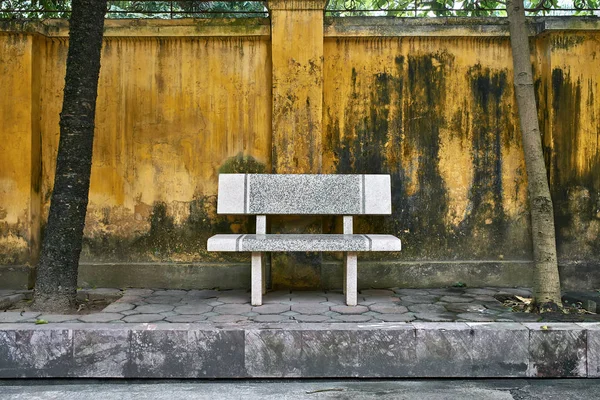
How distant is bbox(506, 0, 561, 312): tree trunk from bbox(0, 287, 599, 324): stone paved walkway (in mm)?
345

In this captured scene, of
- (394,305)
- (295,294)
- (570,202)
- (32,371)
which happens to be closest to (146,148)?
(295,294)

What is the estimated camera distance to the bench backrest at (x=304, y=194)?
18.8ft

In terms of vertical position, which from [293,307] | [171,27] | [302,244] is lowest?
[293,307]

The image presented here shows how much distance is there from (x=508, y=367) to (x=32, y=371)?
3.48 m

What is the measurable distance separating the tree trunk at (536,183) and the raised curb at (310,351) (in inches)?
30.5

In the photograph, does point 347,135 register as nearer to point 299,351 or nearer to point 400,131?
point 400,131

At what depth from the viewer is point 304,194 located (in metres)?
5.77

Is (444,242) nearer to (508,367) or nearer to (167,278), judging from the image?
(508,367)

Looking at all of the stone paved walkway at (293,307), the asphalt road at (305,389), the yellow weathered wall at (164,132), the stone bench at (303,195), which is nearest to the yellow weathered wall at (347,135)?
the yellow weathered wall at (164,132)

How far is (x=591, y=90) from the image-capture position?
19.8ft

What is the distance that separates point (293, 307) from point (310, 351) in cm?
98

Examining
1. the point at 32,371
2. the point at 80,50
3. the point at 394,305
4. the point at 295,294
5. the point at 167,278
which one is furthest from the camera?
the point at 167,278

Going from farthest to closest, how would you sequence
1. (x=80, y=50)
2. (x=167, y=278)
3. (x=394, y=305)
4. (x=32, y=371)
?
(x=167, y=278), (x=394, y=305), (x=80, y=50), (x=32, y=371)

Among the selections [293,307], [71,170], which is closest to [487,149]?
[293,307]
